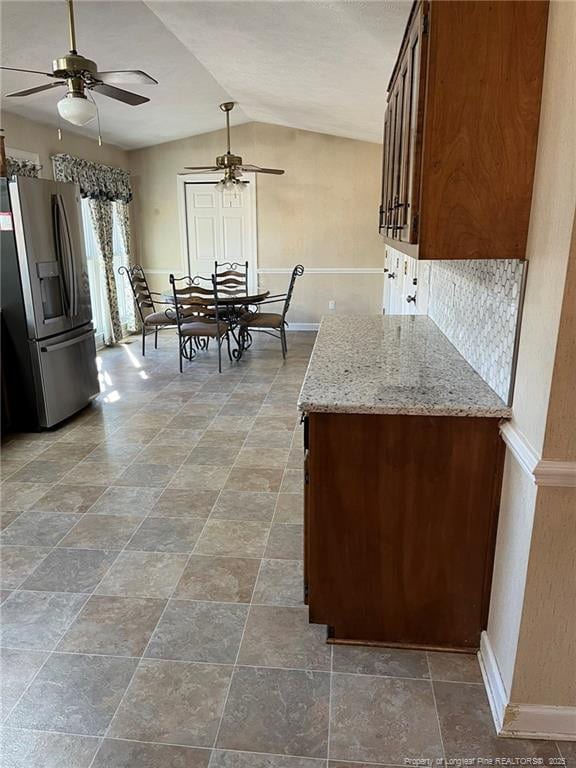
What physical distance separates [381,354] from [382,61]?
6.55ft

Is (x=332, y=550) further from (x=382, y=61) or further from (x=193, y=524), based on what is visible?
(x=382, y=61)

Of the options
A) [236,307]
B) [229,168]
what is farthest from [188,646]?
[229,168]

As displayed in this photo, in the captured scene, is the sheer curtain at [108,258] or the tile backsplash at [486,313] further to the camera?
the sheer curtain at [108,258]

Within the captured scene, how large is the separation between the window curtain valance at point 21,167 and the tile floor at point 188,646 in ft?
8.93

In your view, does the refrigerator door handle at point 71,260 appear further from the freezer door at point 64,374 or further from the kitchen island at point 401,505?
the kitchen island at point 401,505

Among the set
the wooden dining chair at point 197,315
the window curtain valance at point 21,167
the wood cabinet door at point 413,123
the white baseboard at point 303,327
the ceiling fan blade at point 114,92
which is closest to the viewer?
the wood cabinet door at point 413,123

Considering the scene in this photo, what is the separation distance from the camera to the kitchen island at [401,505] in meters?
1.68

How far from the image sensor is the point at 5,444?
3703mm

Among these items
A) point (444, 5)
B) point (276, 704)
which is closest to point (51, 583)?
point (276, 704)

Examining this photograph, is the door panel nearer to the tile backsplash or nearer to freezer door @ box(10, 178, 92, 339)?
freezer door @ box(10, 178, 92, 339)

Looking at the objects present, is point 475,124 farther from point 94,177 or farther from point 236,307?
point 94,177

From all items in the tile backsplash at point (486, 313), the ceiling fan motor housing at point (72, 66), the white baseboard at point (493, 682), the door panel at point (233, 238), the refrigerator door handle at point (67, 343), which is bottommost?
the white baseboard at point (493, 682)

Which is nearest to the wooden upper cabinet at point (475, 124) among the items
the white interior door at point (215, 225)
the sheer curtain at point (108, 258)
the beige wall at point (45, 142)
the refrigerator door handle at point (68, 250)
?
the refrigerator door handle at point (68, 250)

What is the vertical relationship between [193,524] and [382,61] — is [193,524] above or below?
below
